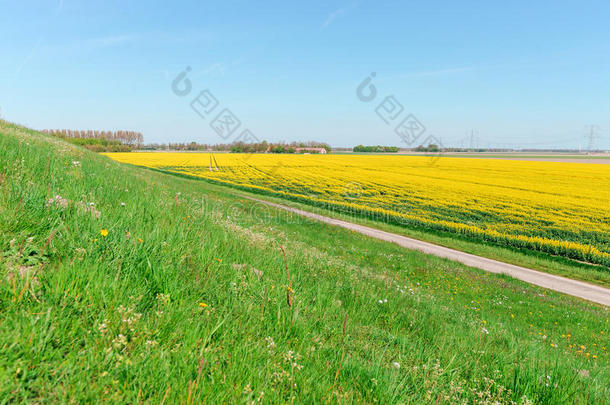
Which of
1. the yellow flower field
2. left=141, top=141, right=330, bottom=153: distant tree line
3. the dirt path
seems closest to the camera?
the dirt path

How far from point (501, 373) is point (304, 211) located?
91.3 ft

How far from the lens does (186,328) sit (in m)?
2.44

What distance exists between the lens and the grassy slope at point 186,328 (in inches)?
73.7

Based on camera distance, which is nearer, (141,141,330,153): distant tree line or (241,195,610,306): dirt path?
(241,195,610,306): dirt path

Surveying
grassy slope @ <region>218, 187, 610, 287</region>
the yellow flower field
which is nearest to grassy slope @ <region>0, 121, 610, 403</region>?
grassy slope @ <region>218, 187, 610, 287</region>

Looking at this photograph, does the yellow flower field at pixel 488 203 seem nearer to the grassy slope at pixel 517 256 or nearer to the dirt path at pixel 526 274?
the grassy slope at pixel 517 256

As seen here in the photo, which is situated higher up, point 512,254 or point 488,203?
point 488,203

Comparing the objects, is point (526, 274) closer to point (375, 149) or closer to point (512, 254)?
point (512, 254)

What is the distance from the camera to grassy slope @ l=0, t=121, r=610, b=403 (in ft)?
6.14

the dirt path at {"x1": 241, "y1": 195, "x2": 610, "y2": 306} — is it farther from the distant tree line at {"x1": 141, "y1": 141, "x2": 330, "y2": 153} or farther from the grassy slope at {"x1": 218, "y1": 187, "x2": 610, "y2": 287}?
the distant tree line at {"x1": 141, "y1": 141, "x2": 330, "y2": 153}

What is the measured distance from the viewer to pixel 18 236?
282 cm

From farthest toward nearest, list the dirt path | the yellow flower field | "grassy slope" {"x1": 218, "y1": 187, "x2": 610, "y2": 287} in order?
1. the yellow flower field
2. "grassy slope" {"x1": 218, "y1": 187, "x2": 610, "y2": 287}
3. the dirt path

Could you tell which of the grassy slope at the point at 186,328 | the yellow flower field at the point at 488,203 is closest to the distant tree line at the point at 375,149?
the yellow flower field at the point at 488,203

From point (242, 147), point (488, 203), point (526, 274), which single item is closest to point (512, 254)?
point (526, 274)
